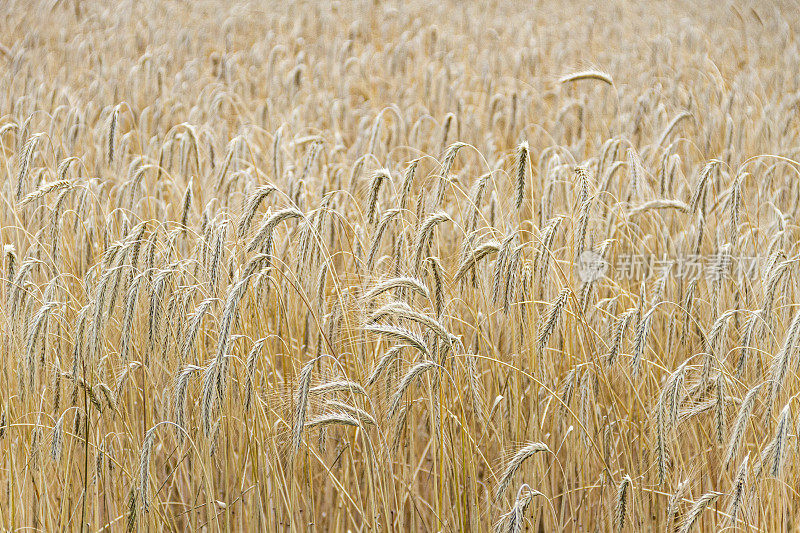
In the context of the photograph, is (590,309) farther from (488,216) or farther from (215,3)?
(215,3)

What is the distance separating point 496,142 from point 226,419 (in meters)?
3.13

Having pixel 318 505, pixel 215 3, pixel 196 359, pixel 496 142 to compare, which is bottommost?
pixel 318 505

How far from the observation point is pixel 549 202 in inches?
111

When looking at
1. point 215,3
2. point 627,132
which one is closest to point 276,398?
point 627,132

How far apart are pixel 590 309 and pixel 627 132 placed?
9.58 ft

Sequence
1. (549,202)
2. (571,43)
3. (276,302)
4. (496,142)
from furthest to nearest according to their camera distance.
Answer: (571,43), (496,142), (549,202), (276,302)

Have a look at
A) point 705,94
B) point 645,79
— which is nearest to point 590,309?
point 705,94

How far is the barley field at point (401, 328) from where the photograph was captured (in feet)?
5.95

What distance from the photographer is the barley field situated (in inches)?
71.4

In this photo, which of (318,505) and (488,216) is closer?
(318,505)

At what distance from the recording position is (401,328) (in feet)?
5.45

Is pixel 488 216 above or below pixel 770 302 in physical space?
above

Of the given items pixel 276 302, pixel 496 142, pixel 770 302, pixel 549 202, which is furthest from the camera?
pixel 496 142

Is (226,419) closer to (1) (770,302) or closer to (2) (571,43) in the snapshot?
(1) (770,302)
